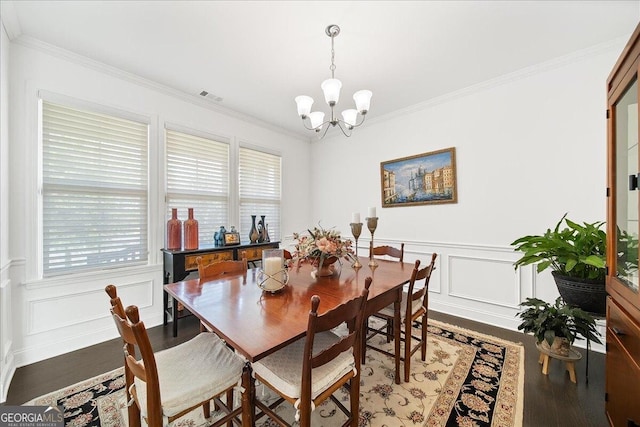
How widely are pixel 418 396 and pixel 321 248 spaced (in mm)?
1209

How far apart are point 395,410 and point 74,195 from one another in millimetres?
3205

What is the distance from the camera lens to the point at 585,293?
1.79m

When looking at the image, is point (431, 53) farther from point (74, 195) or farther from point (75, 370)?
point (75, 370)

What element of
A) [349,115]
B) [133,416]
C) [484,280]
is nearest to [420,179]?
[484,280]

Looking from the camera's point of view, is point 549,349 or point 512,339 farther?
point 512,339

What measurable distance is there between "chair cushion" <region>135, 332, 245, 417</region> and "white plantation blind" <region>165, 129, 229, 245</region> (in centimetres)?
205

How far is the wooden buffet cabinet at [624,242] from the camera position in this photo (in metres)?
1.10

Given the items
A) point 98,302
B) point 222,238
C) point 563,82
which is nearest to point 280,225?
point 222,238

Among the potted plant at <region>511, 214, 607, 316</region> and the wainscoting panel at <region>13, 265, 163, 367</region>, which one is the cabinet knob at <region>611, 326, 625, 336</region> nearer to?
the potted plant at <region>511, 214, 607, 316</region>

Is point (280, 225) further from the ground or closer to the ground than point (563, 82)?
closer to the ground

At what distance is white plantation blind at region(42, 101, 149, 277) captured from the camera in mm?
2234

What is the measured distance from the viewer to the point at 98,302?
8.09ft

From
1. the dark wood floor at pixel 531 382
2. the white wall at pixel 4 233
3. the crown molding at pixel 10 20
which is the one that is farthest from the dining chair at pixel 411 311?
the crown molding at pixel 10 20

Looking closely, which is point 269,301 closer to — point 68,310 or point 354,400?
point 354,400
